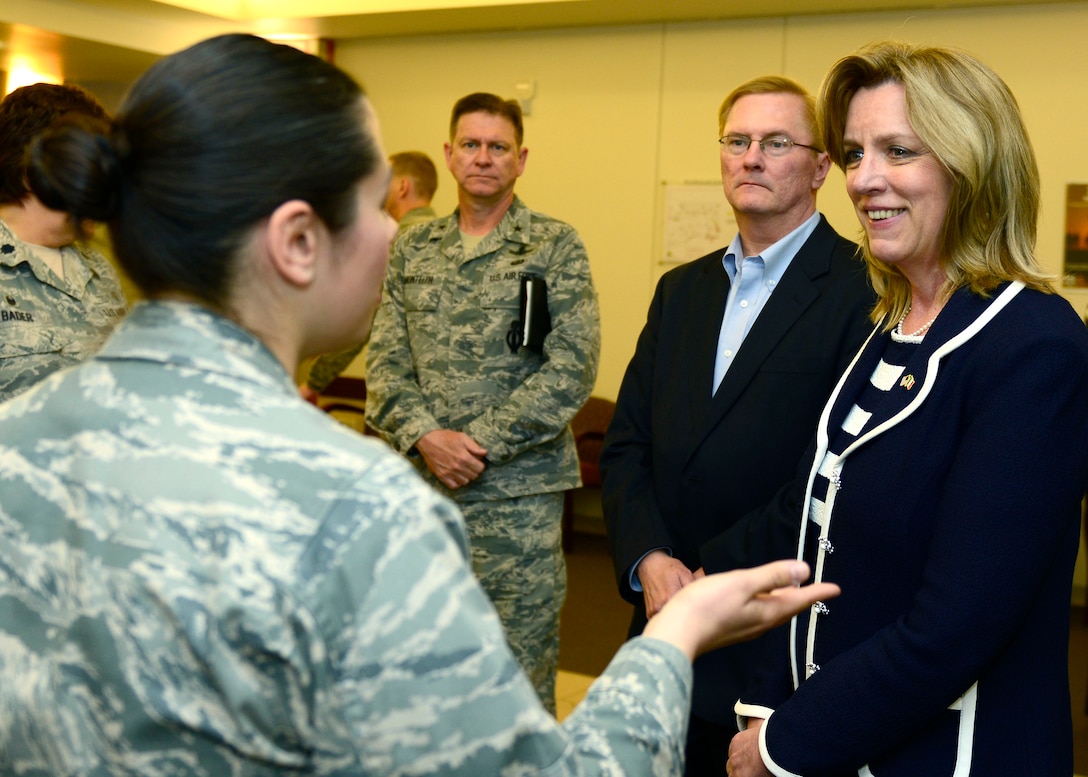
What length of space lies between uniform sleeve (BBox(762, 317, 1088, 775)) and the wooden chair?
5.03 m

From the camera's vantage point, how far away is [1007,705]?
1.55 metres

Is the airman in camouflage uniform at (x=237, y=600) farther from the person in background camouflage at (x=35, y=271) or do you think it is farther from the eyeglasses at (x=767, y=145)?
the eyeglasses at (x=767, y=145)

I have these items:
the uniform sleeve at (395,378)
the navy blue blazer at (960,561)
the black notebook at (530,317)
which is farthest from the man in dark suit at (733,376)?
the uniform sleeve at (395,378)

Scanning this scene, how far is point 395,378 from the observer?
3609 millimetres

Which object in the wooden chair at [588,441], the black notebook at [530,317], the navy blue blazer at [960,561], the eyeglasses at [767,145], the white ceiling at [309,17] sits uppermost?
the white ceiling at [309,17]

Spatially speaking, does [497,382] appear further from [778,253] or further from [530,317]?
[778,253]

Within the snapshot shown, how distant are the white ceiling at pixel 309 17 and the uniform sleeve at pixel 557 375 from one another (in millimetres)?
3357

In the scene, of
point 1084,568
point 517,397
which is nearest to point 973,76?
point 517,397

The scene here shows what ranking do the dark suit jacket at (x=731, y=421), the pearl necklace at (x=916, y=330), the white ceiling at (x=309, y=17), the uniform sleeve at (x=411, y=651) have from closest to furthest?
the uniform sleeve at (x=411, y=651)
the pearl necklace at (x=916, y=330)
the dark suit jacket at (x=731, y=421)
the white ceiling at (x=309, y=17)

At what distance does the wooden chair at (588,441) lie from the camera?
6.67m

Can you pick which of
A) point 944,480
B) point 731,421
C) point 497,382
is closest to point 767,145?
point 731,421

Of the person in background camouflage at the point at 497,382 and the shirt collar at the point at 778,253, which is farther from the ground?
the shirt collar at the point at 778,253

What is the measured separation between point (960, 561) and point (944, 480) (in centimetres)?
13

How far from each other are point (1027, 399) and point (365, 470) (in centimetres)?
101
